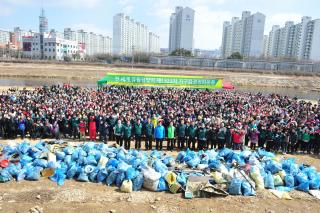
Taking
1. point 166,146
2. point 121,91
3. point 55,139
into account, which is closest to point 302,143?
point 166,146

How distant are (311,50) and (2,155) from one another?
148 meters

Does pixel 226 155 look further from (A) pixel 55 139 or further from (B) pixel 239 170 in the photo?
(A) pixel 55 139

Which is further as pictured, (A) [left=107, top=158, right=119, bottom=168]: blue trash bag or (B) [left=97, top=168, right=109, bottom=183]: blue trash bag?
(A) [left=107, top=158, right=119, bottom=168]: blue trash bag

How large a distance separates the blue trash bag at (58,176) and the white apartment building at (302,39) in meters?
137

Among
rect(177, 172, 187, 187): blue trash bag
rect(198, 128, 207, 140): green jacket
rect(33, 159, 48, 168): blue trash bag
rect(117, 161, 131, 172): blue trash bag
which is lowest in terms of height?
rect(177, 172, 187, 187): blue trash bag

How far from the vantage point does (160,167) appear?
8570 mm

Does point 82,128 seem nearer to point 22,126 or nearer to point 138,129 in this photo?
point 22,126

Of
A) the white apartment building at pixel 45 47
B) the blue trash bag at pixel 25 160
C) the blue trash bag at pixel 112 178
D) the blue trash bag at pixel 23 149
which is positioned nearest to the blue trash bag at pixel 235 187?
the blue trash bag at pixel 112 178

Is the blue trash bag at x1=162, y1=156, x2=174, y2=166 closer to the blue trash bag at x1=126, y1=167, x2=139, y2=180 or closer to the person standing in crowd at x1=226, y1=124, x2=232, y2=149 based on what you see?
the blue trash bag at x1=126, y1=167, x2=139, y2=180

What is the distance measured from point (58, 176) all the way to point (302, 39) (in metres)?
151

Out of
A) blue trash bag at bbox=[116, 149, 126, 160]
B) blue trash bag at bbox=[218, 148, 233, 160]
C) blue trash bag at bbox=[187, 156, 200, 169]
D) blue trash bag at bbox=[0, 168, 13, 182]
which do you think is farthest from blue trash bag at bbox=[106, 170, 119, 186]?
blue trash bag at bbox=[218, 148, 233, 160]

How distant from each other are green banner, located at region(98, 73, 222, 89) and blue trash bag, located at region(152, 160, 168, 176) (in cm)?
1491

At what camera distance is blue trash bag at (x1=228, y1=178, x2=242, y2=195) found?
26.2ft

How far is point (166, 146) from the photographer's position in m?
12.8
